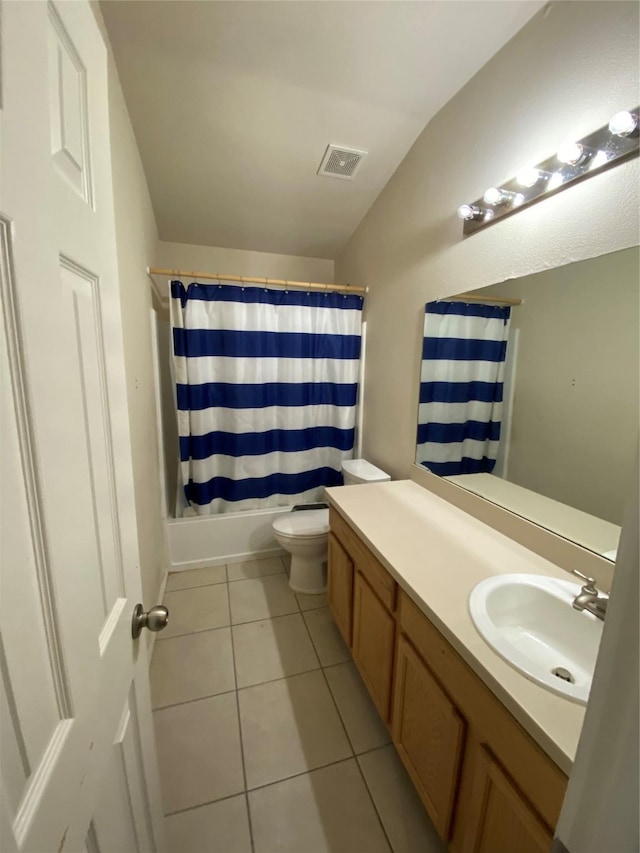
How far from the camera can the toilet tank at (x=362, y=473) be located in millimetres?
2033

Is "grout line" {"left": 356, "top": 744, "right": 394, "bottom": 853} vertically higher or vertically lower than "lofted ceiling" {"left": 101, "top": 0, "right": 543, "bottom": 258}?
lower

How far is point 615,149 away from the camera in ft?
2.96

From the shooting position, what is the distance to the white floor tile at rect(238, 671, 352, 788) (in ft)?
4.04

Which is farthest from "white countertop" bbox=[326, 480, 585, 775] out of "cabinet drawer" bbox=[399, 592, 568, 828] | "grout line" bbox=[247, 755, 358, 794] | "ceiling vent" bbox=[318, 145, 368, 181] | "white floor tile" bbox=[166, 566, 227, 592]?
"ceiling vent" bbox=[318, 145, 368, 181]

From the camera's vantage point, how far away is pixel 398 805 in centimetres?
113

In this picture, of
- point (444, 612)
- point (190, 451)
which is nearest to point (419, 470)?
point (444, 612)

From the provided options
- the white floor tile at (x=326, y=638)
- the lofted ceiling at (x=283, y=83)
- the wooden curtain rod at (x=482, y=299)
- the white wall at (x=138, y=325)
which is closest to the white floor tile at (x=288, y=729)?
the white floor tile at (x=326, y=638)

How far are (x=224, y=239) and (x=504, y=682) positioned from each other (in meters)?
2.91

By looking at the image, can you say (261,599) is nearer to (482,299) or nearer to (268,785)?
(268,785)

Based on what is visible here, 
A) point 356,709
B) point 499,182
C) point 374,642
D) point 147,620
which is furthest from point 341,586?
point 499,182

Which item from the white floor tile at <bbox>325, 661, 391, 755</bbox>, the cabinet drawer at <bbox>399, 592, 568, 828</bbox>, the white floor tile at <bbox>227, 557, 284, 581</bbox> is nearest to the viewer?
the cabinet drawer at <bbox>399, 592, 568, 828</bbox>

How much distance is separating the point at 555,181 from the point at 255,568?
2.51 metres

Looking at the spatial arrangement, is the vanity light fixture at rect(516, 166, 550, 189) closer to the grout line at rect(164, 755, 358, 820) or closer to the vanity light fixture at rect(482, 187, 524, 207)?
the vanity light fixture at rect(482, 187, 524, 207)

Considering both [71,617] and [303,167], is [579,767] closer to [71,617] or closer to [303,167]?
[71,617]
